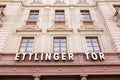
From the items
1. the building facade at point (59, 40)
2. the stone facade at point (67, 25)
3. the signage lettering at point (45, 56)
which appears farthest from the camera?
the stone facade at point (67, 25)

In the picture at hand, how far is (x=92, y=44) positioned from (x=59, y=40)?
109 inches

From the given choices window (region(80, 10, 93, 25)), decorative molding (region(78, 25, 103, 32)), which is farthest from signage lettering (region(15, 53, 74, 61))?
window (region(80, 10, 93, 25))

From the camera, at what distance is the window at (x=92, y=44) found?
1211 centimetres

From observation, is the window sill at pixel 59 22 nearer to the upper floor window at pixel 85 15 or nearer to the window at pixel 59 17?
the window at pixel 59 17

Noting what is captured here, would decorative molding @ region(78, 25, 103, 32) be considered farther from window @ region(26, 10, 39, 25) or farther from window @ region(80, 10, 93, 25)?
window @ region(26, 10, 39, 25)

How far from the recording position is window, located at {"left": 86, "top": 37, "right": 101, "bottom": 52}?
39.7 ft

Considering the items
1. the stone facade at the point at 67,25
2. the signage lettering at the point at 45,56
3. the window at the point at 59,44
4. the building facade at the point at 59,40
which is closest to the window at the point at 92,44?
the building facade at the point at 59,40

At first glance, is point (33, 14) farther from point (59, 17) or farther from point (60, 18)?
point (60, 18)

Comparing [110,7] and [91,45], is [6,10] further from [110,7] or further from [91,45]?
[110,7]

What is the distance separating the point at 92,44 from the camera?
12.5 m

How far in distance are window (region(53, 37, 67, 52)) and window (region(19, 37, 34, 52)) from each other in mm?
1913

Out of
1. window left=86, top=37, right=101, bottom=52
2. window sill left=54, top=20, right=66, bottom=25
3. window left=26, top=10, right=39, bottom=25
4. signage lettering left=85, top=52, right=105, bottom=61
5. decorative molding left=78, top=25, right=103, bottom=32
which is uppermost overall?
window left=26, top=10, right=39, bottom=25

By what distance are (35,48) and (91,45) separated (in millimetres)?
4530

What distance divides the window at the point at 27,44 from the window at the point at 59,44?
75.3 inches
